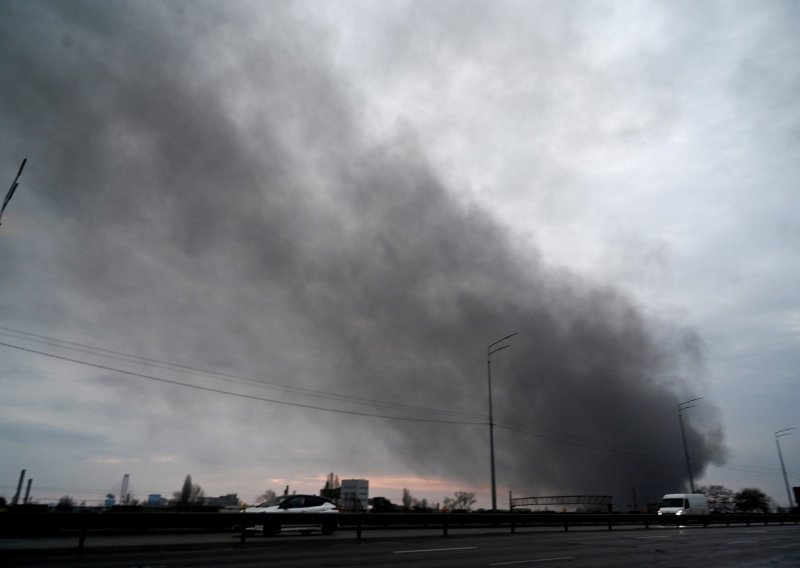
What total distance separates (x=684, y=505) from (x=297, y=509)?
35.7 meters

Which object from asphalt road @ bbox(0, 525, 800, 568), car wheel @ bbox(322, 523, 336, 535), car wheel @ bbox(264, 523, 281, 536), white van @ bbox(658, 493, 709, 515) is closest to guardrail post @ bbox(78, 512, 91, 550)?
asphalt road @ bbox(0, 525, 800, 568)

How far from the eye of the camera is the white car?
22.7 metres

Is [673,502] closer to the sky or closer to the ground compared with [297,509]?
closer to the sky

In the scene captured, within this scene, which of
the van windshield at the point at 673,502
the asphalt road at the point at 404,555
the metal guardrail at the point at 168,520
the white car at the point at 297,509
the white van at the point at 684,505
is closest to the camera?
the asphalt road at the point at 404,555

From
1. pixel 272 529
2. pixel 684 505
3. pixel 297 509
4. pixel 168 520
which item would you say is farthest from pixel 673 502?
pixel 168 520

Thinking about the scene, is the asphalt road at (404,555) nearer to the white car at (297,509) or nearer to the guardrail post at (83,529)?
the guardrail post at (83,529)

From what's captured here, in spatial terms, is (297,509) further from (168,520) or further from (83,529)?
(83,529)

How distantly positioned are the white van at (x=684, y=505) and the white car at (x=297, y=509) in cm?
3174

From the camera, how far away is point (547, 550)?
16.8 metres

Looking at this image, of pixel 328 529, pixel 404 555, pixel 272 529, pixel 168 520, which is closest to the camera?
pixel 404 555

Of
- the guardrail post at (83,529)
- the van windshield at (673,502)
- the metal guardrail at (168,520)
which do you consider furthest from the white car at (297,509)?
the van windshield at (673,502)

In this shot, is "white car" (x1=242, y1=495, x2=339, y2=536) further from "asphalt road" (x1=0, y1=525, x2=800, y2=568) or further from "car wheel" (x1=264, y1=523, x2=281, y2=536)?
"asphalt road" (x1=0, y1=525, x2=800, y2=568)

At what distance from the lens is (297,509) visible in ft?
81.4

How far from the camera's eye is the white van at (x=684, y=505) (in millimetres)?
42719
